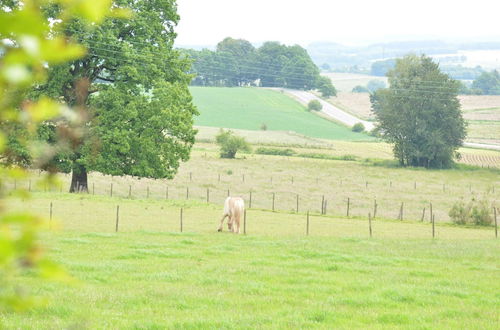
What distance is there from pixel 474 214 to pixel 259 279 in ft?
82.5

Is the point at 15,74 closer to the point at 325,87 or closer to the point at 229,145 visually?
the point at 229,145

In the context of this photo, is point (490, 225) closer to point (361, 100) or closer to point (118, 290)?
point (118, 290)

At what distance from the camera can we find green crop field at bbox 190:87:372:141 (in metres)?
131

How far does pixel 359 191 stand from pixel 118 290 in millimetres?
45231

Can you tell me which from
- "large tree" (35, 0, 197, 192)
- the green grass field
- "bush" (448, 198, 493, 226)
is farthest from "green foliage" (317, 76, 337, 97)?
the green grass field

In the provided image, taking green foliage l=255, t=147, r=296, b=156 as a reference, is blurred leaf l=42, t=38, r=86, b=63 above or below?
below

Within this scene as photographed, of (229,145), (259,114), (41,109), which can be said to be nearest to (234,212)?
(41,109)

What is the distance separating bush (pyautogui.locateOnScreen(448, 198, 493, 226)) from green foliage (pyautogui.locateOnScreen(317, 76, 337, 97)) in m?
140

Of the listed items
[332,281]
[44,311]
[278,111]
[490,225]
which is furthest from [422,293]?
[278,111]

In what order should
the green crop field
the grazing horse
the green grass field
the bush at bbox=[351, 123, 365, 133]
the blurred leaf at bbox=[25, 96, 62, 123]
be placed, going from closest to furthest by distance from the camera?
the blurred leaf at bbox=[25, 96, 62, 123] < the green grass field < the grazing horse < the green crop field < the bush at bbox=[351, 123, 365, 133]

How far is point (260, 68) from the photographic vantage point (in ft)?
619

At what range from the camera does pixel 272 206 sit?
149ft

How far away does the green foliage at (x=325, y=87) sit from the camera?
180 metres

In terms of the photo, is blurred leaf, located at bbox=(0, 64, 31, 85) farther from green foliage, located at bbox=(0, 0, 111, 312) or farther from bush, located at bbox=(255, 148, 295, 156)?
bush, located at bbox=(255, 148, 295, 156)
